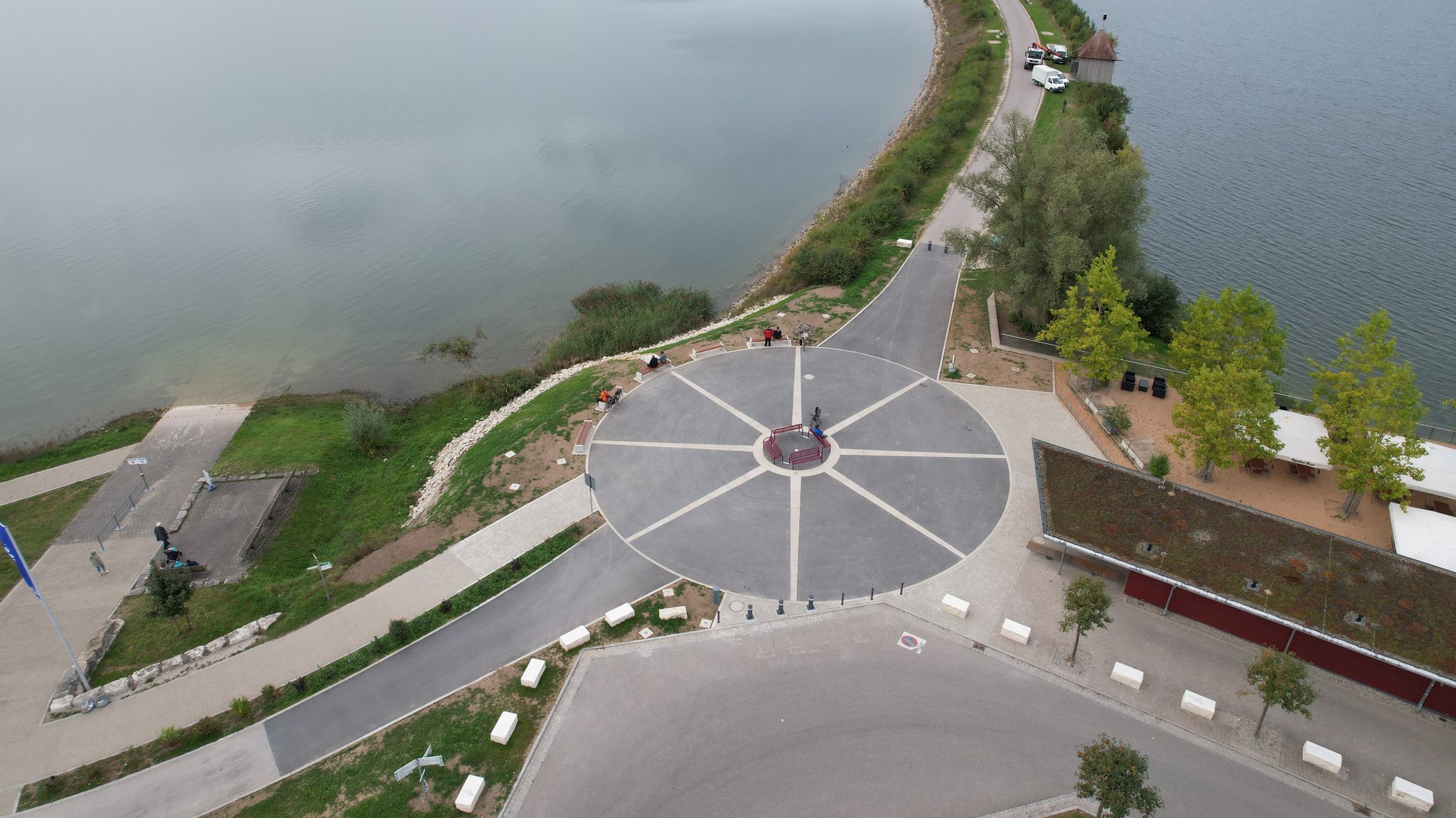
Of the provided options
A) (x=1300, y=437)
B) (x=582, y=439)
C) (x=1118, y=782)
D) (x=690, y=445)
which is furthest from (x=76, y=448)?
(x=1300, y=437)

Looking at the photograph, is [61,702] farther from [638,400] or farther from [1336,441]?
[1336,441]

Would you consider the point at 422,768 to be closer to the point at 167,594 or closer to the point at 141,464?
the point at 167,594

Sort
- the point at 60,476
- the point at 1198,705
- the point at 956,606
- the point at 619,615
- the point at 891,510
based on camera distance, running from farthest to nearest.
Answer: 1. the point at 60,476
2. the point at 891,510
3. the point at 956,606
4. the point at 619,615
5. the point at 1198,705

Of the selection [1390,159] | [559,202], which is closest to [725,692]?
[559,202]

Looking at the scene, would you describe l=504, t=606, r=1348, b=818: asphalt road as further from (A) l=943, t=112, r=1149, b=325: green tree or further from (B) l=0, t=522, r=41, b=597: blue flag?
(A) l=943, t=112, r=1149, b=325: green tree

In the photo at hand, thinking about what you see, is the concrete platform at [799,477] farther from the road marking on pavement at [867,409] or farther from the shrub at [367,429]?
the shrub at [367,429]

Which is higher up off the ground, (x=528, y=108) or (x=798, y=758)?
(x=528, y=108)

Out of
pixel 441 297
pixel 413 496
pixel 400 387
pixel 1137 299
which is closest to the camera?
pixel 413 496
